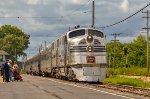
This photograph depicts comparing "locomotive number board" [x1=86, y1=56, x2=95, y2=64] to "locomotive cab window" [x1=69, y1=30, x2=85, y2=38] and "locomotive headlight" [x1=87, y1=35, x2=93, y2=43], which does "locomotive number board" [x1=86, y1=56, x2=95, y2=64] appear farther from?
"locomotive cab window" [x1=69, y1=30, x2=85, y2=38]

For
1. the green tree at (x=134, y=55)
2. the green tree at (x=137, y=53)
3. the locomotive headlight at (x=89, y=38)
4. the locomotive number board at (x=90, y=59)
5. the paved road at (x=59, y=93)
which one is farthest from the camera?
the green tree at (x=134, y=55)

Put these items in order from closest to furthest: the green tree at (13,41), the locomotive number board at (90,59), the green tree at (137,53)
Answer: the locomotive number board at (90,59)
the green tree at (137,53)
the green tree at (13,41)

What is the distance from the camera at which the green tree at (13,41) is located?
153000 millimetres

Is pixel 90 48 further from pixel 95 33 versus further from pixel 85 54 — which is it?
pixel 95 33

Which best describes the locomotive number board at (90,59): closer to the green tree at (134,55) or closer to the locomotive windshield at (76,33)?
the locomotive windshield at (76,33)

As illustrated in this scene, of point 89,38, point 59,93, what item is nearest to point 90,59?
point 89,38

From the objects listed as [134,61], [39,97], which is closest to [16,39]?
[134,61]

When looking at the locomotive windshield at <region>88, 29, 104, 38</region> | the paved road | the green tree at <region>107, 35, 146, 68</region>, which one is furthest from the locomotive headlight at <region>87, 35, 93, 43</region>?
the green tree at <region>107, 35, 146, 68</region>

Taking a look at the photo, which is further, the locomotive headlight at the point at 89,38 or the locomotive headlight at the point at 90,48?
the locomotive headlight at the point at 89,38

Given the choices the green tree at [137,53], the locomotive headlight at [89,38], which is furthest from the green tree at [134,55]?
the locomotive headlight at [89,38]

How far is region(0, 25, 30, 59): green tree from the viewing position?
153m

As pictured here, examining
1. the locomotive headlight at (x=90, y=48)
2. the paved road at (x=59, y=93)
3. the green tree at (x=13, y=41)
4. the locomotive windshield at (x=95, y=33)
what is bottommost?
the paved road at (x=59, y=93)

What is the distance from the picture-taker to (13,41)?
154 metres

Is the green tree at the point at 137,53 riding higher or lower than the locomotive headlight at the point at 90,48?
higher
